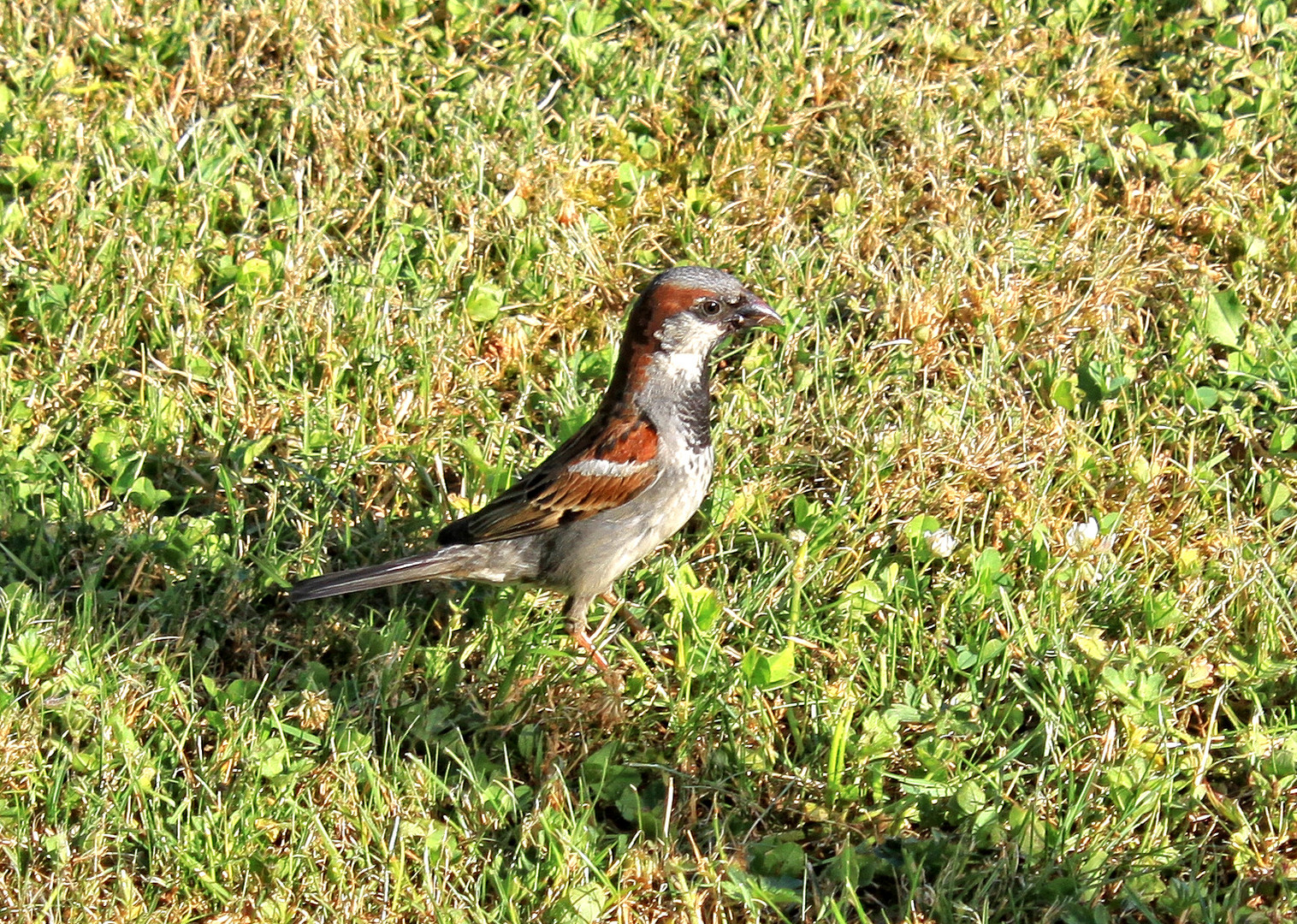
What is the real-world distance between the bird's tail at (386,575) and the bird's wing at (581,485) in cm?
7

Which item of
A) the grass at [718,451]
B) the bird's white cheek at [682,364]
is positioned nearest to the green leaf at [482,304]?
the grass at [718,451]

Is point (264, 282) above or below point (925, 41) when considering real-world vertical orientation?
below

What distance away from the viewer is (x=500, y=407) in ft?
17.4

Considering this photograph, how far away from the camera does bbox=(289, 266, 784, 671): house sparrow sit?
14.1 ft

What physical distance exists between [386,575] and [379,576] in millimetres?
19

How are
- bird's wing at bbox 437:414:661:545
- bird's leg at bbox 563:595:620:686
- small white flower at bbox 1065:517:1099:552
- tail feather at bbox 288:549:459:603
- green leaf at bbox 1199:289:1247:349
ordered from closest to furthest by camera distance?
tail feather at bbox 288:549:459:603 < bird's wing at bbox 437:414:661:545 < bird's leg at bbox 563:595:620:686 < small white flower at bbox 1065:517:1099:552 < green leaf at bbox 1199:289:1247:349

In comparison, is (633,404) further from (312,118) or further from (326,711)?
(312,118)

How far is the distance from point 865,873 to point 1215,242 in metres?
3.14

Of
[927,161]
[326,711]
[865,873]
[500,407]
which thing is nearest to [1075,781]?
[865,873]

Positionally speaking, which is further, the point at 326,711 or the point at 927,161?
the point at 927,161

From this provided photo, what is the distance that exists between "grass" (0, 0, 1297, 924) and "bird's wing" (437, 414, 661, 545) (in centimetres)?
36

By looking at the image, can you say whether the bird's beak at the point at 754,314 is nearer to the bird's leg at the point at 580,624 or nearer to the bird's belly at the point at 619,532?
the bird's belly at the point at 619,532

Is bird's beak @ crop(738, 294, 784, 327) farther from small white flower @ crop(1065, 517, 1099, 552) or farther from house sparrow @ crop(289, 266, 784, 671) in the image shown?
small white flower @ crop(1065, 517, 1099, 552)

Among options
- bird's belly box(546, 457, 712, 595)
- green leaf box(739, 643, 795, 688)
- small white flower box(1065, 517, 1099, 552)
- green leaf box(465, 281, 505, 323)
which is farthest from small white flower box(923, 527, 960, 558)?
green leaf box(465, 281, 505, 323)
